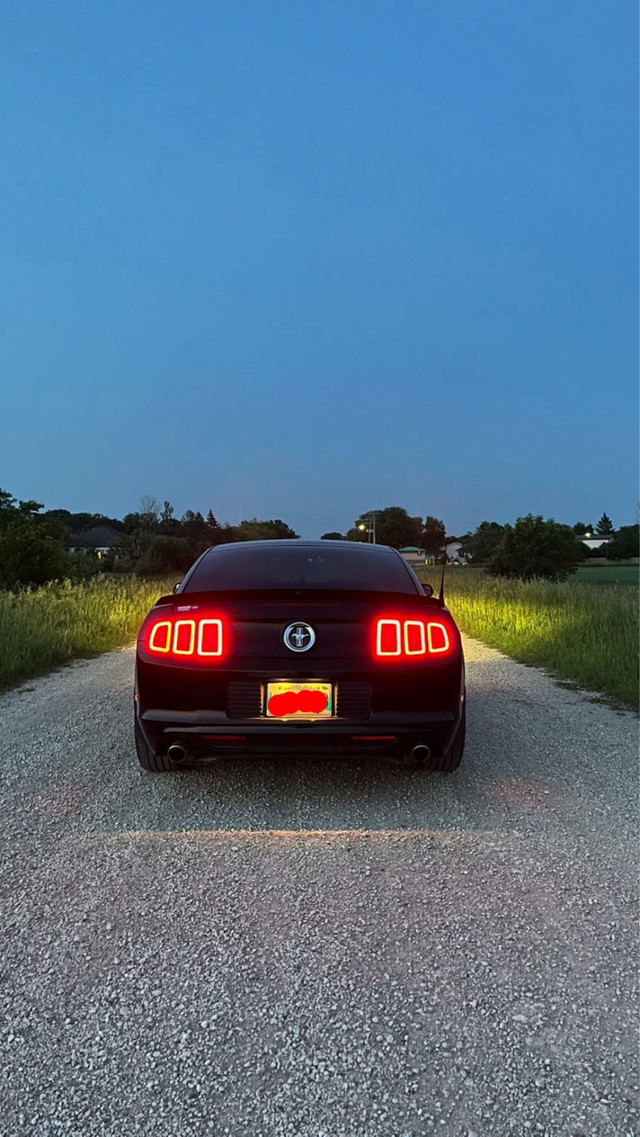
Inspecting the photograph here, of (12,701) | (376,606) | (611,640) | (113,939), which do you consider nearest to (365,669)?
Answer: (376,606)

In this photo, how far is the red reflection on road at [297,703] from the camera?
3188mm

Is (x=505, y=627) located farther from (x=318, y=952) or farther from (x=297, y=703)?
(x=318, y=952)

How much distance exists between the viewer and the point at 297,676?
3.17 m

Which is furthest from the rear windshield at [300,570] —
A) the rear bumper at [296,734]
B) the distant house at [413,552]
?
the distant house at [413,552]

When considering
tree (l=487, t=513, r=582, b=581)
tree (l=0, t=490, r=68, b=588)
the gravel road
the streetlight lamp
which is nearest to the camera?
the gravel road

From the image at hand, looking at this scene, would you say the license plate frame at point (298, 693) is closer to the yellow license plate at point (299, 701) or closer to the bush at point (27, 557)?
the yellow license plate at point (299, 701)

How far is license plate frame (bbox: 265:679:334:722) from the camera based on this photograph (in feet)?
10.4

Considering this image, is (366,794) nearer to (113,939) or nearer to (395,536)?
(113,939)

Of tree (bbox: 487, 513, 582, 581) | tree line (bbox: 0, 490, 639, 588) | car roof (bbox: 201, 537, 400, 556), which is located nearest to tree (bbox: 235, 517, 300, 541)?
tree line (bbox: 0, 490, 639, 588)

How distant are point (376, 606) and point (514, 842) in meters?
1.28

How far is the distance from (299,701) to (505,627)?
895 centimetres

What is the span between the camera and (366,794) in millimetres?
3613

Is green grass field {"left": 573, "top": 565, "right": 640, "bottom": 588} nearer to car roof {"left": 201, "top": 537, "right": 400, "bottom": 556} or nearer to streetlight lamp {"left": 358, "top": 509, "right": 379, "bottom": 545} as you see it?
car roof {"left": 201, "top": 537, "right": 400, "bottom": 556}

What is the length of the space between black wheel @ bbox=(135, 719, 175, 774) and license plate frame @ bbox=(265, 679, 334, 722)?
0.72 m
